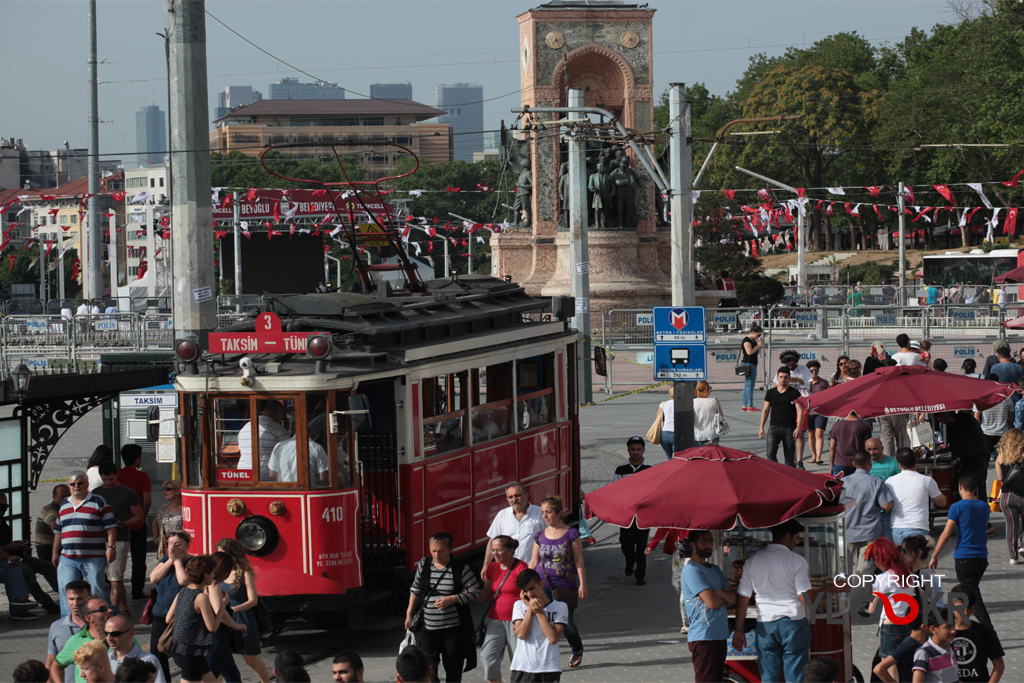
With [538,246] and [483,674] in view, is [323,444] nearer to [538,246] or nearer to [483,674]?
[483,674]

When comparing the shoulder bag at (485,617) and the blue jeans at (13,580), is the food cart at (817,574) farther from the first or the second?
the blue jeans at (13,580)

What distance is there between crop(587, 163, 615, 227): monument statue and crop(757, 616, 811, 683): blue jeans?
29.9m

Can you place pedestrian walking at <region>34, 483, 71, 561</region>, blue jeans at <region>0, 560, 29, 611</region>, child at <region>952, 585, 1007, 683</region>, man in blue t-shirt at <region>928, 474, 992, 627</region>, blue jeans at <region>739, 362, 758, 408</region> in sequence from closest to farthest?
child at <region>952, 585, 1007, 683</region>, man in blue t-shirt at <region>928, 474, 992, 627</region>, blue jeans at <region>0, 560, 29, 611</region>, pedestrian walking at <region>34, 483, 71, 561</region>, blue jeans at <region>739, 362, 758, 408</region>

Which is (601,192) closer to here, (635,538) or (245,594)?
(635,538)

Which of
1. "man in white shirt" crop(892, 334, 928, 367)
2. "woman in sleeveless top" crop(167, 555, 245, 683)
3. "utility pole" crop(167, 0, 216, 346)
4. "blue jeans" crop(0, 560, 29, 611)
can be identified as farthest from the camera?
"man in white shirt" crop(892, 334, 928, 367)

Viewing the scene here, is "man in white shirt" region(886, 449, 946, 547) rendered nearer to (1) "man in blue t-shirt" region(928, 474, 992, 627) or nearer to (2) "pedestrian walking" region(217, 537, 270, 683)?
(1) "man in blue t-shirt" region(928, 474, 992, 627)

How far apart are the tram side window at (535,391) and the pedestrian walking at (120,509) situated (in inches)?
139

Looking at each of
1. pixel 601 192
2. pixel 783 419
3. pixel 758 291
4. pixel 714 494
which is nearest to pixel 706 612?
pixel 714 494

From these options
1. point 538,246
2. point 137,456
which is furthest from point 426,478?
point 538,246

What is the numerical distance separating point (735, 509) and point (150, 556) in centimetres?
834

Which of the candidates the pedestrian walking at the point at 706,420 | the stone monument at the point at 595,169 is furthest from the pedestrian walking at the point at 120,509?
the stone monument at the point at 595,169

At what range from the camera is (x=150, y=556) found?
562 inches

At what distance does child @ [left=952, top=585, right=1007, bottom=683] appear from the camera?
317 inches

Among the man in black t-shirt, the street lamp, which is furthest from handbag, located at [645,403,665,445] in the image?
the street lamp
